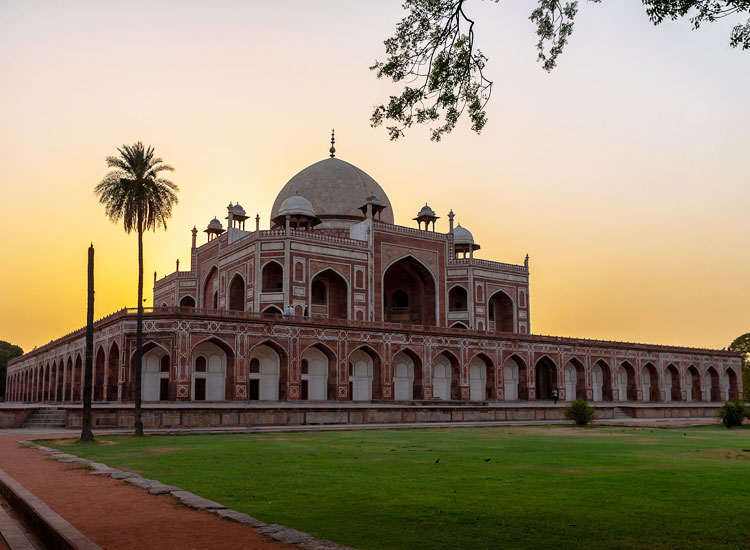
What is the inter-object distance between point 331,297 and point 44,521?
41.6 metres

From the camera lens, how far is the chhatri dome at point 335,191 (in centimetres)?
5438

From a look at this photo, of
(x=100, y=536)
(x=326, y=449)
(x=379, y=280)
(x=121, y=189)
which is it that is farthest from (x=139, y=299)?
(x=379, y=280)

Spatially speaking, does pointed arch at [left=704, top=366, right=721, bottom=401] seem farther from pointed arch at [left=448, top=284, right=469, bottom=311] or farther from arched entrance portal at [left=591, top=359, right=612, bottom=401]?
pointed arch at [left=448, top=284, right=469, bottom=311]

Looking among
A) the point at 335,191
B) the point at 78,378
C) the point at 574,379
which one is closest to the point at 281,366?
the point at 78,378

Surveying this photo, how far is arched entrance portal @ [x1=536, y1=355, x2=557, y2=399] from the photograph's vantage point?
5100 centimetres

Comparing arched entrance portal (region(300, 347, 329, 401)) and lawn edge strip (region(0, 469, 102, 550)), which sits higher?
arched entrance portal (region(300, 347, 329, 401))

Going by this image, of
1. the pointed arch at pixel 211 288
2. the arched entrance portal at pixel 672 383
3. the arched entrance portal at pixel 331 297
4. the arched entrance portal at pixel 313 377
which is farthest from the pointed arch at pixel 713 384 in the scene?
the pointed arch at pixel 211 288

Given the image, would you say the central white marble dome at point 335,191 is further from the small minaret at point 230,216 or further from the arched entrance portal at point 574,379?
the arched entrance portal at point 574,379

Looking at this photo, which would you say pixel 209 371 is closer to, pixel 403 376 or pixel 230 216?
pixel 403 376

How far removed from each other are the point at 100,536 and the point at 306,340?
33.4 m

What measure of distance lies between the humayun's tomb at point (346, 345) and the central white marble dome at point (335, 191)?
0.12 m

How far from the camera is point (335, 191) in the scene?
181 feet

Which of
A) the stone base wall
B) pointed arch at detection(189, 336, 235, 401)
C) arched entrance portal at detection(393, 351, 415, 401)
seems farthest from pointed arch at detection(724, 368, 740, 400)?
pointed arch at detection(189, 336, 235, 401)

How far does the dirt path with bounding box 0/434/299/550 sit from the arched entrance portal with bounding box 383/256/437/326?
1642 inches
